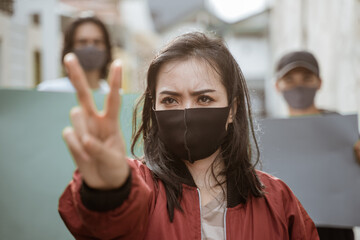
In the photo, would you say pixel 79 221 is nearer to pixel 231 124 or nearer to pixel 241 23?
pixel 231 124

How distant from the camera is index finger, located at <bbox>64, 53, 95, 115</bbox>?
3.43ft

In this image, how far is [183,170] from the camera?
1.60 meters

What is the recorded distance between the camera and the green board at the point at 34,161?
7.64 ft

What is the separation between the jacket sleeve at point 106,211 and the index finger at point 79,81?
0.84 feet

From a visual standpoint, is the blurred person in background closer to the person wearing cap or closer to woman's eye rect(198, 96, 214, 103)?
the person wearing cap

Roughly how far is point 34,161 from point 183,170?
1.26 meters

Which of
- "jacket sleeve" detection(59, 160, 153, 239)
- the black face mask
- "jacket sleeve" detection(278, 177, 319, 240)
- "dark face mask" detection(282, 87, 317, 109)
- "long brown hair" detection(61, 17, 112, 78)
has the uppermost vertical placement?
"long brown hair" detection(61, 17, 112, 78)

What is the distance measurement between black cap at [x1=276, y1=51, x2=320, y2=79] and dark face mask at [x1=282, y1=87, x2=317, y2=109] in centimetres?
18

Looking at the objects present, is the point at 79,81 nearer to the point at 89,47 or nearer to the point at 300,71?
the point at 89,47

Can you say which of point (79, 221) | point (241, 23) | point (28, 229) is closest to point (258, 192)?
point (79, 221)

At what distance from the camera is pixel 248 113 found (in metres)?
1.93

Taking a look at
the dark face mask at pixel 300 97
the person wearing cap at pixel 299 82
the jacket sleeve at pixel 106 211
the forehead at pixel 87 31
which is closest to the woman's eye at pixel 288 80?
the person wearing cap at pixel 299 82

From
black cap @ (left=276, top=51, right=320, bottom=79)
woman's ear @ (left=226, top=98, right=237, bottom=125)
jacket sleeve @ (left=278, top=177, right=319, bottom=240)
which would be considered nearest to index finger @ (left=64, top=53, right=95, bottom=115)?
woman's ear @ (left=226, top=98, right=237, bottom=125)

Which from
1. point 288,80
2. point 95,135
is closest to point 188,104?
point 95,135
